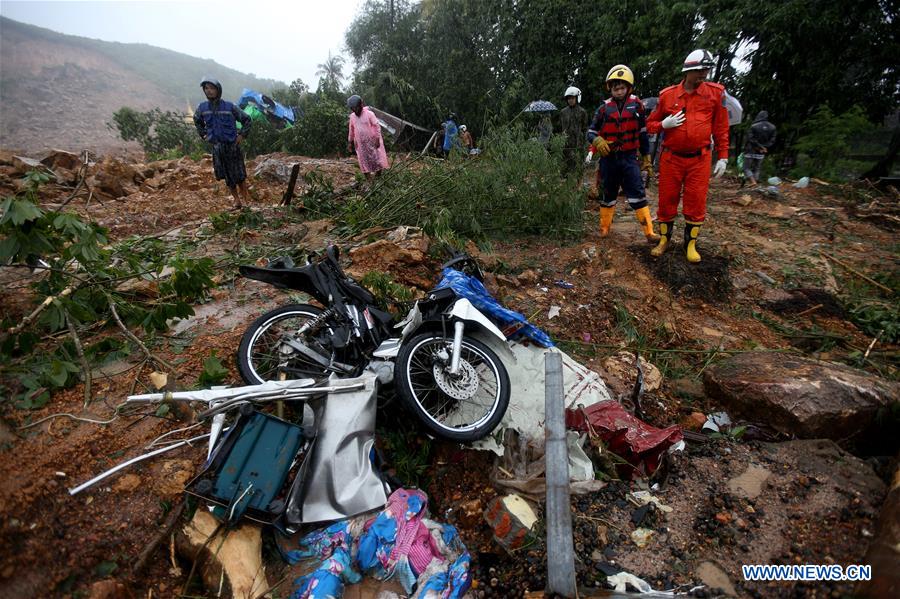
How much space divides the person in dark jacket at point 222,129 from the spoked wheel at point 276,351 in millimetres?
4100

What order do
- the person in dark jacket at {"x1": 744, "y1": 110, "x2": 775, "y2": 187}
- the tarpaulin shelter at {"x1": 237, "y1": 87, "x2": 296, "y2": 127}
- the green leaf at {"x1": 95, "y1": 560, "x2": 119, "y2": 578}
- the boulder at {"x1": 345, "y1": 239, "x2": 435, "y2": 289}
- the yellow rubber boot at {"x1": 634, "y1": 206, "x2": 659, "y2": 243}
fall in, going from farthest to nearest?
the tarpaulin shelter at {"x1": 237, "y1": 87, "x2": 296, "y2": 127}, the person in dark jacket at {"x1": 744, "y1": 110, "x2": 775, "y2": 187}, the yellow rubber boot at {"x1": 634, "y1": 206, "x2": 659, "y2": 243}, the boulder at {"x1": 345, "y1": 239, "x2": 435, "y2": 289}, the green leaf at {"x1": 95, "y1": 560, "x2": 119, "y2": 578}

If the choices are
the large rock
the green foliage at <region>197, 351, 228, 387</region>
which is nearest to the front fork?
the green foliage at <region>197, 351, 228, 387</region>

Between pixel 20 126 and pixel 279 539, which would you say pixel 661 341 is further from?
pixel 20 126

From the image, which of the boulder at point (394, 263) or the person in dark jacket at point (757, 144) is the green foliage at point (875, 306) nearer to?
the boulder at point (394, 263)

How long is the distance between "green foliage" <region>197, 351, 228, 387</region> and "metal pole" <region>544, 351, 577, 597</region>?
1.93 metres

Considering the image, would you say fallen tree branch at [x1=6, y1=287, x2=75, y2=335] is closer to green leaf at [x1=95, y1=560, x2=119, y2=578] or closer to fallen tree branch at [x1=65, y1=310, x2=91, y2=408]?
fallen tree branch at [x1=65, y1=310, x2=91, y2=408]

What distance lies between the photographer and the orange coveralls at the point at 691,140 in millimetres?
3879

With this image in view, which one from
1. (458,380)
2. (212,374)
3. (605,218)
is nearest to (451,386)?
(458,380)

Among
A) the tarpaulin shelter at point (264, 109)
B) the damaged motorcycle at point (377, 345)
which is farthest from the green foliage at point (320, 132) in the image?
the damaged motorcycle at point (377, 345)

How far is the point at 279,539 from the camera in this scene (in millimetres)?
2057

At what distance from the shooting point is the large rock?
94.4 inches

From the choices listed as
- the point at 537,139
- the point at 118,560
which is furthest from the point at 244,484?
the point at 537,139

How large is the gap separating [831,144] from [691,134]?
627 centimetres

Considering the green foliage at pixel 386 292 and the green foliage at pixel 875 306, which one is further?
the green foliage at pixel 875 306
